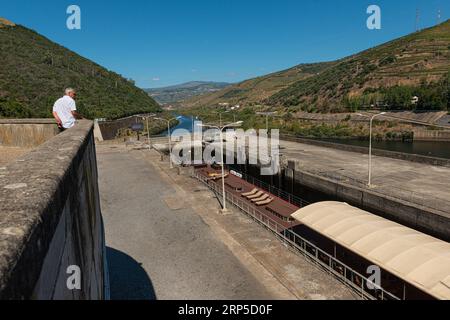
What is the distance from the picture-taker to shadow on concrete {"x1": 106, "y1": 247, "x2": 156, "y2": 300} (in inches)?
590

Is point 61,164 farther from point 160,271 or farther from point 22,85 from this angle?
point 22,85

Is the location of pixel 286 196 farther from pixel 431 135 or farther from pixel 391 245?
pixel 431 135

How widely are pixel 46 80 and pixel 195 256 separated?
92335mm

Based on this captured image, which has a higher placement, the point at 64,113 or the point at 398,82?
the point at 398,82

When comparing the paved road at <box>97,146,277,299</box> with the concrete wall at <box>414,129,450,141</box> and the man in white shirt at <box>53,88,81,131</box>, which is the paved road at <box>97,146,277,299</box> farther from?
the concrete wall at <box>414,129,450,141</box>

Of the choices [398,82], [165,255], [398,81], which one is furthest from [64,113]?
[398,81]

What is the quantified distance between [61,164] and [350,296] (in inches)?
535

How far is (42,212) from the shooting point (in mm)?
2418

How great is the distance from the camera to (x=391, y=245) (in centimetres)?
1481

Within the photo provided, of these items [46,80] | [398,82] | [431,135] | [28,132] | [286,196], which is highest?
[46,80]

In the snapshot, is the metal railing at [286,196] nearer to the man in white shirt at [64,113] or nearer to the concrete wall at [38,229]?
the man in white shirt at [64,113]

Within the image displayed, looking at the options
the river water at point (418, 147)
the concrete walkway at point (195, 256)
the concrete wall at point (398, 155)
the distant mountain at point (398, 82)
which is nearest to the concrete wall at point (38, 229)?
the concrete walkway at point (195, 256)

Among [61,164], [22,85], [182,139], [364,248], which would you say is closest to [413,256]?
[364,248]

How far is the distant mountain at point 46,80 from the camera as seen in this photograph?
79688 millimetres
